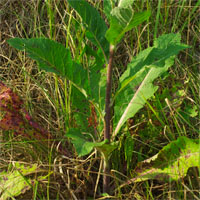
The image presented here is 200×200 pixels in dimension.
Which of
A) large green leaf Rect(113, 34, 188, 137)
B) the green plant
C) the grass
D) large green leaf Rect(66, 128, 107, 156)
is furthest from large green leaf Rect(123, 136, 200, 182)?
the green plant

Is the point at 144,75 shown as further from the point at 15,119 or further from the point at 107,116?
the point at 15,119

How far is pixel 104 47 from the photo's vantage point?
1177 mm

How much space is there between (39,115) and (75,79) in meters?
0.57

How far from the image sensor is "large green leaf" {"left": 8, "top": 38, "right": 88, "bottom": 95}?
3.63 ft

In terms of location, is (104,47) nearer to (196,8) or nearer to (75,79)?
(75,79)

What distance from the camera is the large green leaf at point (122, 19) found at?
90 cm

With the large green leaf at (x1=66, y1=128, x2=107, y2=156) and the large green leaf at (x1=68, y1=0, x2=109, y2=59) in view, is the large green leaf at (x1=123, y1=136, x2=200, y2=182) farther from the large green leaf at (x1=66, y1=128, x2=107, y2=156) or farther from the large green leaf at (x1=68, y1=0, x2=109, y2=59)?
the large green leaf at (x1=68, y1=0, x2=109, y2=59)

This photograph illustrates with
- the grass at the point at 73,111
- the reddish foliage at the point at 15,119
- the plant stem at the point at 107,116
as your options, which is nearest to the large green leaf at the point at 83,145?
the plant stem at the point at 107,116

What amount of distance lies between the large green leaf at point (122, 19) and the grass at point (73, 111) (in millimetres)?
315

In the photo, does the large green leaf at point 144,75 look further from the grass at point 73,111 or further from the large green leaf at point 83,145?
the large green leaf at point 83,145

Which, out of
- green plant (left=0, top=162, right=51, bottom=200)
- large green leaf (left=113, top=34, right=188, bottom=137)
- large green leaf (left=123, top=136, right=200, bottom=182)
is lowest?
green plant (left=0, top=162, right=51, bottom=200)

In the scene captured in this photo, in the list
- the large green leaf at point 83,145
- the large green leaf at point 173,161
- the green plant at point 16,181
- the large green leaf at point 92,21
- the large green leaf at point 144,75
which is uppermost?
the large green leaf at point 92,21

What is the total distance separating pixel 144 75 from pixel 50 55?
0.45m

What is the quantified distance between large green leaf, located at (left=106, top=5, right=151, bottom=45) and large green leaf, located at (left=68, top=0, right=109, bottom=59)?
14cm
